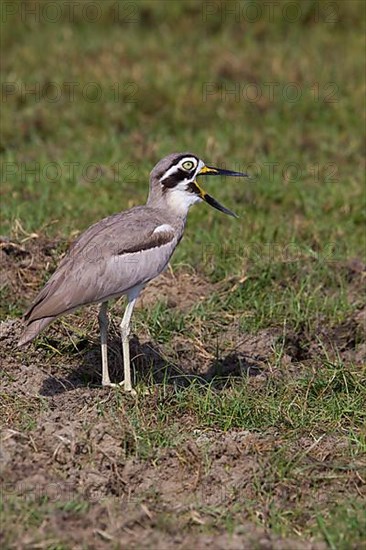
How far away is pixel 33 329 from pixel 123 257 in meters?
0.68

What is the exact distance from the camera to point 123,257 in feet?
21.0

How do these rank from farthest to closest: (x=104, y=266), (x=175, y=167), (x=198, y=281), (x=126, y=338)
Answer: (x=198, y=281), (x=175, y=167), (x=126, y=338), (x=104, y=266)

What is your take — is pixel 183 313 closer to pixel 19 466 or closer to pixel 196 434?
pixel 196 434

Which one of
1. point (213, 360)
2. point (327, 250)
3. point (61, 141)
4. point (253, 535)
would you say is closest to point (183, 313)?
point (213, 360)

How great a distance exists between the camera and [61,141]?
1034cm

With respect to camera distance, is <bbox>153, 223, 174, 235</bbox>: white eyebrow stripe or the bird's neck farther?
the bird's neck

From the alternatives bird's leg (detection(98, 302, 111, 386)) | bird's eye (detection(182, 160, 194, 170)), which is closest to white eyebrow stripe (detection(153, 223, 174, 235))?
bird's eye (detection(182, 160, 194, 170))

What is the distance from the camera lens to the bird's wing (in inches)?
244

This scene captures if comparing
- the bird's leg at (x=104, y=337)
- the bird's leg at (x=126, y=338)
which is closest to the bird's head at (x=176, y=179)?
the bird's leg at (x=126, y=338)

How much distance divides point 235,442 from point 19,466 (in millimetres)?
1120

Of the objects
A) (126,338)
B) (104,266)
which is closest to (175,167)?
(104,266)

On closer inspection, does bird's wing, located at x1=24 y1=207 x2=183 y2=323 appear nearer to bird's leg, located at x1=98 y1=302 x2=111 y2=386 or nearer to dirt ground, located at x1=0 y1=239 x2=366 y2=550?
bird's leg, located at x1=98 y1=302 x2=111 y2=386

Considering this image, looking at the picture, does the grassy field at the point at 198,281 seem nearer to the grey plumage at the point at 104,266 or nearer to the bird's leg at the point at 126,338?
the bird's leg at the point at 126,338

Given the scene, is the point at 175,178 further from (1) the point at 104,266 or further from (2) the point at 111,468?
(2) the point at 111,468
